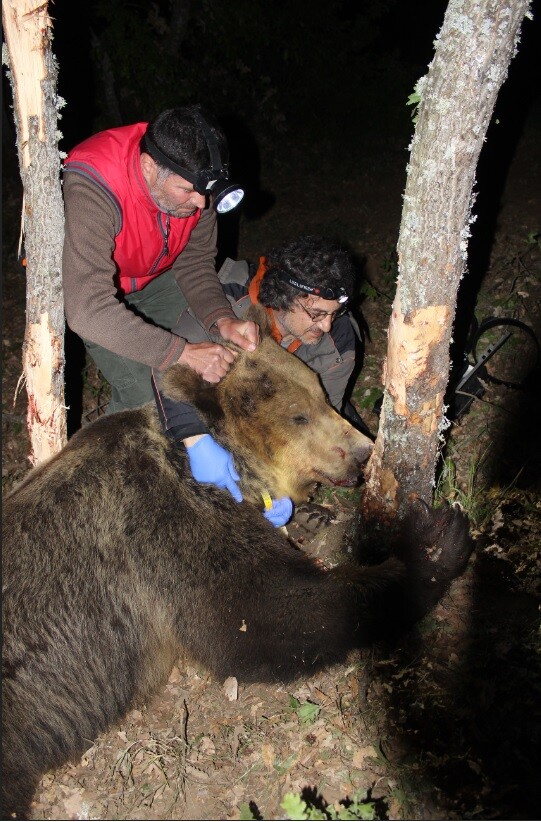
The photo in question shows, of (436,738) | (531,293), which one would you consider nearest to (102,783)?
(436,738)

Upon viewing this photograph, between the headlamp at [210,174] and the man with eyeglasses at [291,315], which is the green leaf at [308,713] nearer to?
the man with eyeglasses at [291,315]

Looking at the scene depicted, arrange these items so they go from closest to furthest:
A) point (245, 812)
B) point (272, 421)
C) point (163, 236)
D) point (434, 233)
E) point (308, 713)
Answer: point (434, 233) < point (245, 812) < point (308, 713) < point (272, 421) < point (163, 236)

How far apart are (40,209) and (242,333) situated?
5.30 feet

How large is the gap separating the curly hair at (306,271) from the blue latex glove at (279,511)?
1387 mm

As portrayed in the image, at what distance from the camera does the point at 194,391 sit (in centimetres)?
434

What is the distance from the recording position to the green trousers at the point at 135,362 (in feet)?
17.3

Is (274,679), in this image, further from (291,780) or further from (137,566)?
(137,566)

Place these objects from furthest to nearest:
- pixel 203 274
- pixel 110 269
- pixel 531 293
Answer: pixel 531 293
pixel 203 274
pixel 110 269

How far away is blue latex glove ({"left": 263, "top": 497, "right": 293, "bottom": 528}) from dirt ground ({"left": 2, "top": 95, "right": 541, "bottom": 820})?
532 mm

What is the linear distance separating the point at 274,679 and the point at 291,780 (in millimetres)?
574

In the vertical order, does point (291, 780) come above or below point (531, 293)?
below

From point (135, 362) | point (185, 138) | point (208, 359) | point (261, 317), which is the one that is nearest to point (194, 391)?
point (208, 359)

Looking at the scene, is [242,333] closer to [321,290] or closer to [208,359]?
[208,359]

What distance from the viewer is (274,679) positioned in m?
4.10
